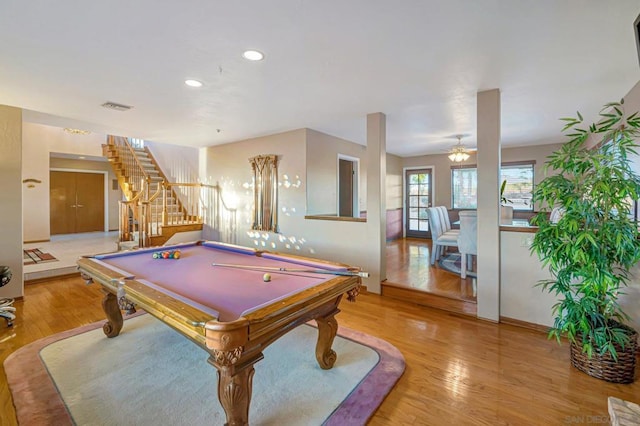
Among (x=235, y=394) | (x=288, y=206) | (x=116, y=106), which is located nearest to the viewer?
(x=235, y=394)

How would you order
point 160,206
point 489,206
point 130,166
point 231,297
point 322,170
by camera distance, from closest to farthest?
point 231,297, point 489,206, point 322,170, point 160,206, point 130,166

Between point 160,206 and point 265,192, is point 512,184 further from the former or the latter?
point 160,206

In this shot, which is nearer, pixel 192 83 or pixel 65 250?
pixel 192 83

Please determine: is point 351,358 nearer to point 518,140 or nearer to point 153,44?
point 153,44

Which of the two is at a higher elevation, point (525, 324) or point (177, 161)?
point (177, 161)

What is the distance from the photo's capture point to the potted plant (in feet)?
6.57

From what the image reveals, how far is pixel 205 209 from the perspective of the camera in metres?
6.41

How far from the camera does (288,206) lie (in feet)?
16.3

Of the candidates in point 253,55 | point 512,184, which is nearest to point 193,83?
point 253,55

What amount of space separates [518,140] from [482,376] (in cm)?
540

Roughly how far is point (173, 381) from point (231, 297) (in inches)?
36.5

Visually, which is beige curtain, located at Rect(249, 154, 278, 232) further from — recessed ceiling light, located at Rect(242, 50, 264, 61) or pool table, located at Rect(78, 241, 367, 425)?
recessed ceiling light, located at Rect(242, 50, 264, 61)

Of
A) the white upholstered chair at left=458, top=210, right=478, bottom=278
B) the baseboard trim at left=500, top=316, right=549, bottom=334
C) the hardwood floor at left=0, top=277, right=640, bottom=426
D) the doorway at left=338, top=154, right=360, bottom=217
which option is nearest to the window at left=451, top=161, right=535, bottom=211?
the doorway at left=338, top=154, right=360, bottom=217

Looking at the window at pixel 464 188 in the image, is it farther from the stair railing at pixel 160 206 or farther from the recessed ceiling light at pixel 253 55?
the recessed ceiling light at pixel 253 55
